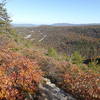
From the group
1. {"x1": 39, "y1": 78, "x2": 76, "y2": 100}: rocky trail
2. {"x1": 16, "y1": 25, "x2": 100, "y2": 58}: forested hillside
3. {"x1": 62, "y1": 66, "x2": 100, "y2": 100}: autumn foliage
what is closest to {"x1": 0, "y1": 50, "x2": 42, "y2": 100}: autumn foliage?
{"x1": 39, "y1": 78, "x2": 76, "y2": 100}: rocky trail

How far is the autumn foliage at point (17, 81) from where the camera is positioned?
469 centimetres

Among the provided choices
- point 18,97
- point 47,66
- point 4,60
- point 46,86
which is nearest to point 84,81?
point 46,86

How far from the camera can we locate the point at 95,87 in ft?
19.7

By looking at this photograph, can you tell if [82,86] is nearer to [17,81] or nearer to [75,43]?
[17,81]

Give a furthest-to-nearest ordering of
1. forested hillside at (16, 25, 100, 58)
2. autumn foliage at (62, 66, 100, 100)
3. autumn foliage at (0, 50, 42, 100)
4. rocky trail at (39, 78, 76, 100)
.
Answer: forested hillside at (16, 25, 100, 58)
autumn foliage at (62, 66, 100, 100)
rocky trail at (39, 78, 76, 100)
autumn foliage at (0, 50, 42, 100)

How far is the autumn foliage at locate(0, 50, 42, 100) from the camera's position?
4688 mm

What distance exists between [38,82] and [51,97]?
1.13 m

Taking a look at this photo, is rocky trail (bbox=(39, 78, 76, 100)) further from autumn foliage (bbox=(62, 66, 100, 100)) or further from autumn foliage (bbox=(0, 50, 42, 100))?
autumn foliage (bbox=(62, 66, 100, 100))

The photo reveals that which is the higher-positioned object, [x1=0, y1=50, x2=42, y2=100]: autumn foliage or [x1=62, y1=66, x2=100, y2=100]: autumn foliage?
[x1=0, y1=50, x2=42, y2=100]: autumn foliage

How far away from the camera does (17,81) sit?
535 centimetres

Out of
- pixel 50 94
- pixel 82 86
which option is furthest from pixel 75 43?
pixel 50 94

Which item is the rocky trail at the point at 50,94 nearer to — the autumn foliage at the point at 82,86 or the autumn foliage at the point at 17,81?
the autumn foliage at the point at 17,81

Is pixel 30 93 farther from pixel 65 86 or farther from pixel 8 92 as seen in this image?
pixel 65 86

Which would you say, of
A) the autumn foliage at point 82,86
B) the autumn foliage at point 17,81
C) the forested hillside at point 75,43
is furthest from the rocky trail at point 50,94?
the forested hillside at point 75,43
